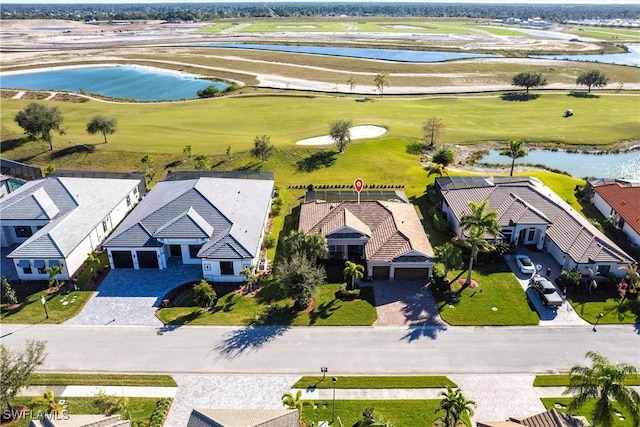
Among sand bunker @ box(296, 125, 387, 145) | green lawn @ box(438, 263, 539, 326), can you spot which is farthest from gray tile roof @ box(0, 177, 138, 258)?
green lawn @ box(438, 263, 539, 326)

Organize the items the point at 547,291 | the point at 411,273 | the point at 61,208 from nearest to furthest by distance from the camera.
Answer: the point at 547,291 → the point at 411,273 → the point at 61,208

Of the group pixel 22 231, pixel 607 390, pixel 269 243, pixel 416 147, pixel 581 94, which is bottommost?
pixel 269 243

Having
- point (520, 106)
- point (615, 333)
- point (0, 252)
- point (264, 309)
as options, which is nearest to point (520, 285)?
point (615, 333)

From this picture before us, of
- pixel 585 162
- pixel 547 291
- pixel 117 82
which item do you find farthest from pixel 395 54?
pixel 547 291

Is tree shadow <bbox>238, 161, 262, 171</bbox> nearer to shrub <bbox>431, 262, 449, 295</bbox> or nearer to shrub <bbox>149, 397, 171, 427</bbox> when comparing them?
shrub <bbox>431, 262, 449, 295</bbox>

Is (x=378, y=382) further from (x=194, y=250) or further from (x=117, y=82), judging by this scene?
(x=117, y=82)

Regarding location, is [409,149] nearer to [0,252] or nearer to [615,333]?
[615,333]

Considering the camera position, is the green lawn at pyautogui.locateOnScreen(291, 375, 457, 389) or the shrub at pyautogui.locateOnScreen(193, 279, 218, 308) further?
the shrub at pyautogui.locateOnScreen(193, 279, 218, 308)
